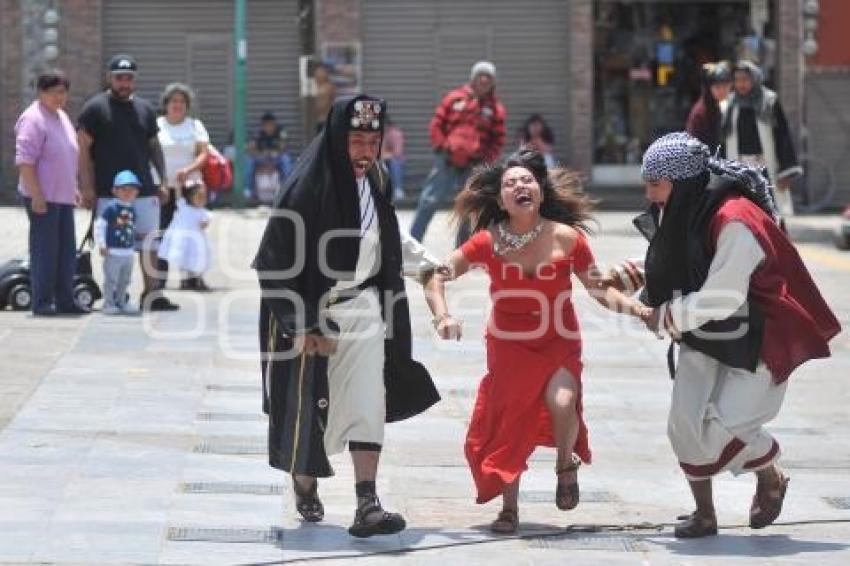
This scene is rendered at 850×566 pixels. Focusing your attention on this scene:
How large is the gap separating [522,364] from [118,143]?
23.5 feet

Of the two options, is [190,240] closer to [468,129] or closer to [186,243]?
[186,243]

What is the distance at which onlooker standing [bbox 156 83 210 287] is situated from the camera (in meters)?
16.5

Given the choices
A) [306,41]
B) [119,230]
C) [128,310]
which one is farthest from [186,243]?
[306,41]

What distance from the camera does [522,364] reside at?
27.2 feet

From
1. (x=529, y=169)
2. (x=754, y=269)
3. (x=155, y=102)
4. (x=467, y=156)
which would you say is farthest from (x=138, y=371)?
(x=155, y=102)

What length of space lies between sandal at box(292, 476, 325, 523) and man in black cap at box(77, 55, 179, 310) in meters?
6.89

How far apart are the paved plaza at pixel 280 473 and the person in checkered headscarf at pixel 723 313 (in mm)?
345

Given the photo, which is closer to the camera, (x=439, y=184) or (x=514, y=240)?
(x=514, y=240)

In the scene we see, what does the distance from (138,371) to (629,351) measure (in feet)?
10.9

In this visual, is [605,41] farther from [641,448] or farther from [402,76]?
[641,448]

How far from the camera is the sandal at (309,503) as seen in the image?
8.29 meters

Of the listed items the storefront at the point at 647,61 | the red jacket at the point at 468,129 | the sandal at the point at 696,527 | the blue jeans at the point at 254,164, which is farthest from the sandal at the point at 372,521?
the storefront at the point at 647,61

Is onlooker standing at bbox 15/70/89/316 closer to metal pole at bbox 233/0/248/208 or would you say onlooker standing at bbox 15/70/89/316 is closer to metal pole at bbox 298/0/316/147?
metal pole at bbox 233/0/248/208

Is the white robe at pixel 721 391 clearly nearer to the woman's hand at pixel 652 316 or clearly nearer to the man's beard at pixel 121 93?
the woman's hand at pixel 652 316
